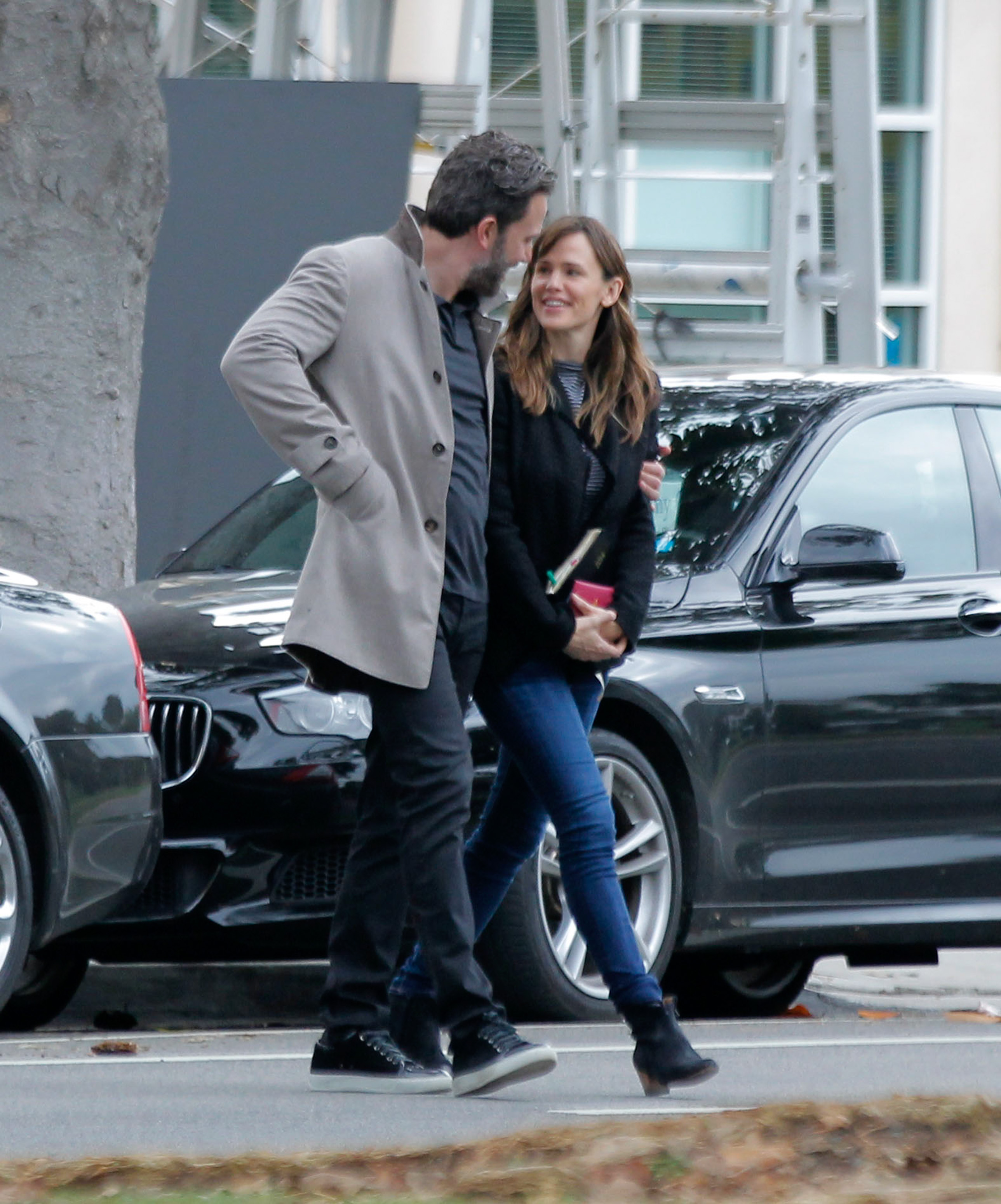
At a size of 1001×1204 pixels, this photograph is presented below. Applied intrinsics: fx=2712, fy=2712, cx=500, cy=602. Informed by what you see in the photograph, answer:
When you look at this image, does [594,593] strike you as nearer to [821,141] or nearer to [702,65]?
[821,141]

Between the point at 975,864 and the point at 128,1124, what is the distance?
3195 mm

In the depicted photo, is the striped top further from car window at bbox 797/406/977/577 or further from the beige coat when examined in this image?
car window at bbox 797/406/977/577

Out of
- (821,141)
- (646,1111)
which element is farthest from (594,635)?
(821,141)

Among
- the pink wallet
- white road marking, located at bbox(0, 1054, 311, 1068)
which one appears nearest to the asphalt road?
white road marking, located at bbox(0, 1054, 311, 1068)

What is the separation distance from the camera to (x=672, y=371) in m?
7.81

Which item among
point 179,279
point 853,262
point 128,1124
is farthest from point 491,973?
point 853,262

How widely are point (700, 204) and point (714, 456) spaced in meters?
14.3

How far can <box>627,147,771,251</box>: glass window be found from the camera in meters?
21.0

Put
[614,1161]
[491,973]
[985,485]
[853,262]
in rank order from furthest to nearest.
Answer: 1. [853,262]
2. [985,485]
3. [491,973]
4. [614,1161]

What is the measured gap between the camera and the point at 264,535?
25.1 feet

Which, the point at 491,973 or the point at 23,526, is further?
the point at 23,526

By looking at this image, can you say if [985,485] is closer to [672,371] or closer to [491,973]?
[672,371]

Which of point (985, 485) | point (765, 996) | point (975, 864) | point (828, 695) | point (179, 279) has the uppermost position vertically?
point (179, 279)

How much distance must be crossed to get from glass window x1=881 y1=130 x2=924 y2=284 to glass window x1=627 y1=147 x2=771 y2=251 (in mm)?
1199
